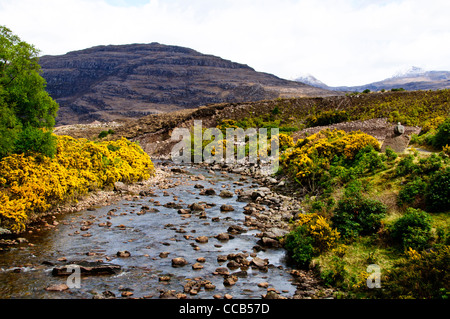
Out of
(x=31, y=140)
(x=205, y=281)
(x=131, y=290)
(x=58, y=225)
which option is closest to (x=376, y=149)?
(x=205, y=281)

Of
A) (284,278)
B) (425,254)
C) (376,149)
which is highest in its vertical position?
(376,149)

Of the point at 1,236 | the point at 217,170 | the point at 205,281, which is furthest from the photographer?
the point at 217,170

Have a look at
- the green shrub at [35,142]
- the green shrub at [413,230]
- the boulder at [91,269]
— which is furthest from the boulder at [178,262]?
the green shrub at [35,142]

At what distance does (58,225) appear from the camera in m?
19.1

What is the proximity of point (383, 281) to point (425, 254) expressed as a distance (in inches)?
73.1

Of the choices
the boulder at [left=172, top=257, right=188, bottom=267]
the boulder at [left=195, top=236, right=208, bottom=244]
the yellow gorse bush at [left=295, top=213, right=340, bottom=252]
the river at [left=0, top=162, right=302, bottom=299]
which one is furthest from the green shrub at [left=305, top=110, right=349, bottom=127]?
the boulder at [left=172, top=257, right=188, bottom=267]

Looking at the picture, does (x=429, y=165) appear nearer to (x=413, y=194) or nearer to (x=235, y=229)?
(x=413, y=194)

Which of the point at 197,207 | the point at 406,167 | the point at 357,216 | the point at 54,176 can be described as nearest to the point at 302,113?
the point at 406,167

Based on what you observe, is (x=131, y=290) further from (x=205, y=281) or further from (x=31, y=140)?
(x=31, y=140)

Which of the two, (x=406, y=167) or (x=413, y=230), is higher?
(x=406, y=167)

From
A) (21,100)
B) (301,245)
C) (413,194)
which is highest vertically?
(21,100)

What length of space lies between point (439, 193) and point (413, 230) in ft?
12.3

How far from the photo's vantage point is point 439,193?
631 inches

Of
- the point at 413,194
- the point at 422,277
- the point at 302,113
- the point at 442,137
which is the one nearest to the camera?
the point at 422,277
